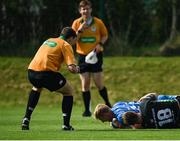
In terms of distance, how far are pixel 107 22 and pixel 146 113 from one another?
13.9m

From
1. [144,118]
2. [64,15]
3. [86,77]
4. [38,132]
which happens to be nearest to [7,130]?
[38,132]


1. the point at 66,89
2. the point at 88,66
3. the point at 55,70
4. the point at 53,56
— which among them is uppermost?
the point at 53,56

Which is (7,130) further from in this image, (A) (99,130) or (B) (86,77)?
(B) (86,77)

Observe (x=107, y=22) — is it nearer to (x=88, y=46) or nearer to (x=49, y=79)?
(x=88, y=46)

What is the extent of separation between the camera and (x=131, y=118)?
12.0 m

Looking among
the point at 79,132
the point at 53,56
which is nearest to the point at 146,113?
the point at 79,132

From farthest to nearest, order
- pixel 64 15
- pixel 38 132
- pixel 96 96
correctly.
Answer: pixel 64 15 → pixel 96 96 → pixel 38 132

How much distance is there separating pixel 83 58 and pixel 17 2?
913 centimetres

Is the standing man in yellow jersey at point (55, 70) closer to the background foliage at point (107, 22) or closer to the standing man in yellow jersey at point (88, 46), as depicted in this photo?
the standing man in yellow jersey at point (88, 46)

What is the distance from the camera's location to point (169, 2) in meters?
26.4

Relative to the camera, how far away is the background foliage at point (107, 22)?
25.2m

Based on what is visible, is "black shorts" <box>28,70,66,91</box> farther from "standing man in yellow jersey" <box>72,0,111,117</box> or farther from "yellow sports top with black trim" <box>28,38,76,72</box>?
"standing man in yellow jersey" <box>72,0,111,117</box>

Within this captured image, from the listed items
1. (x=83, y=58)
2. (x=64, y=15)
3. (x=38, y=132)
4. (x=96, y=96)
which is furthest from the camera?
(x=64, y=15)

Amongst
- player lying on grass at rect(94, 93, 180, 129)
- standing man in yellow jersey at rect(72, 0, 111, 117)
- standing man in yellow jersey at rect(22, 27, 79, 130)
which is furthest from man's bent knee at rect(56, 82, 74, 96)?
standing man in yellow jersey at rect(72, 0, 111, 117)
